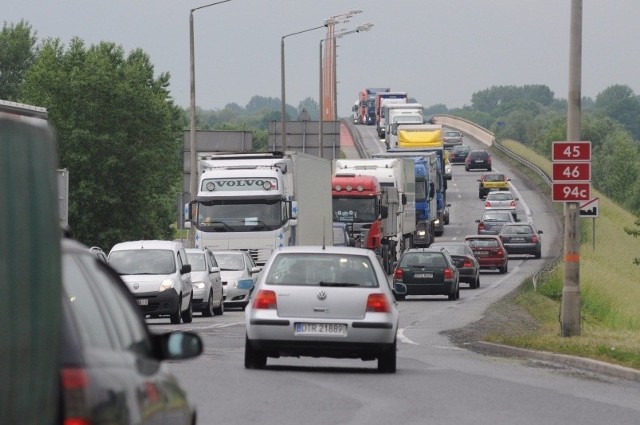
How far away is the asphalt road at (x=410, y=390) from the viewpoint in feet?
46.3

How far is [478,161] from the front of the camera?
115 m

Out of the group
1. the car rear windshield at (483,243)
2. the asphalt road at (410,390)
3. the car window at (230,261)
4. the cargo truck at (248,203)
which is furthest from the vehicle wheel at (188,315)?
the car rear windshield at (483,243)

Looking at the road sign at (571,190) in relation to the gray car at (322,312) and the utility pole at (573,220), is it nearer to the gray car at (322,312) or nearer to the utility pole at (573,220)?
the utility pole at (573,220)

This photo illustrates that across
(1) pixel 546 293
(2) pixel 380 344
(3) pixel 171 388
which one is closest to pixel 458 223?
(1) pixel 546 293

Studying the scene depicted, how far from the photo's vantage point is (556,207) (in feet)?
305

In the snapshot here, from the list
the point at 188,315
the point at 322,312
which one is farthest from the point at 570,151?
the point at 188,315

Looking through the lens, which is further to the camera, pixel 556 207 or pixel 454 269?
pixel 556 207

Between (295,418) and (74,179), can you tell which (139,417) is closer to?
(295,418)

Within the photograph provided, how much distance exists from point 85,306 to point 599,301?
3978cm

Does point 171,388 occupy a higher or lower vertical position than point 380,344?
higher

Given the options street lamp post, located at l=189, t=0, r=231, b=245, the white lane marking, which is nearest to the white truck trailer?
street lamp post, located at l=189, t=0, r=231, b=245

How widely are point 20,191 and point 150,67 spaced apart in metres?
96.2

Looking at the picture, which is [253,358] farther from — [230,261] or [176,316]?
[230,261]

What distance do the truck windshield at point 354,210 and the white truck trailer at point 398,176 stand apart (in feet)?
8.21
